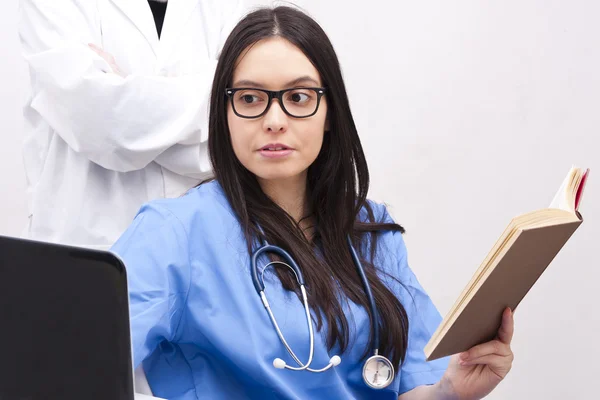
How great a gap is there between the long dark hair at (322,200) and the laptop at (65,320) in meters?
0.49

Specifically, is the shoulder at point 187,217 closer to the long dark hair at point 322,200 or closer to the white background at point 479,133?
the long dark hair at point 322,200

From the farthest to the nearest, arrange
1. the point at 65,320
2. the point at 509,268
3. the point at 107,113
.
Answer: the point at 107,113 → the point at 509,268 → the point at 65,320

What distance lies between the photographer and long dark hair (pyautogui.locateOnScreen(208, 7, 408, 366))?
1.18 m

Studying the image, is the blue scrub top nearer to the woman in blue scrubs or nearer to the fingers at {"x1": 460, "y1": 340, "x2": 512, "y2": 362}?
the woman in blue scrubs

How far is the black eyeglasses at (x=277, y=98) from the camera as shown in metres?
1.18

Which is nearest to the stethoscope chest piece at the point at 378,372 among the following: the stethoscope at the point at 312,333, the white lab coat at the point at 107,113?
the stethoscope at the point at 312,333

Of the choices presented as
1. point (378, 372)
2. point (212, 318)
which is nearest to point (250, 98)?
point (212, 318)

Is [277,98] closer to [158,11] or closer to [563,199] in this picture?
[563,199]

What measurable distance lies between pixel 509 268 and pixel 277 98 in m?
0.46

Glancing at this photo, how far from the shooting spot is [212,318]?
3.59 feet

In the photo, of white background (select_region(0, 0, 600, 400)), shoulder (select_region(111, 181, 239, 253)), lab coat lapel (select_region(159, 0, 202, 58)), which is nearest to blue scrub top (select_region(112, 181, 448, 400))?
shoulder (select_region(111, 181, 239, 253))

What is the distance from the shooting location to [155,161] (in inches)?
74.3

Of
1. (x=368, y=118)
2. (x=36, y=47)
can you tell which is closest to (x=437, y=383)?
(x=36, y=47)

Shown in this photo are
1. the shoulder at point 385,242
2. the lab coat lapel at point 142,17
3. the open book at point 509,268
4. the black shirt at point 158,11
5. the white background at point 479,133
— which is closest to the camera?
the open book at point 509,268
